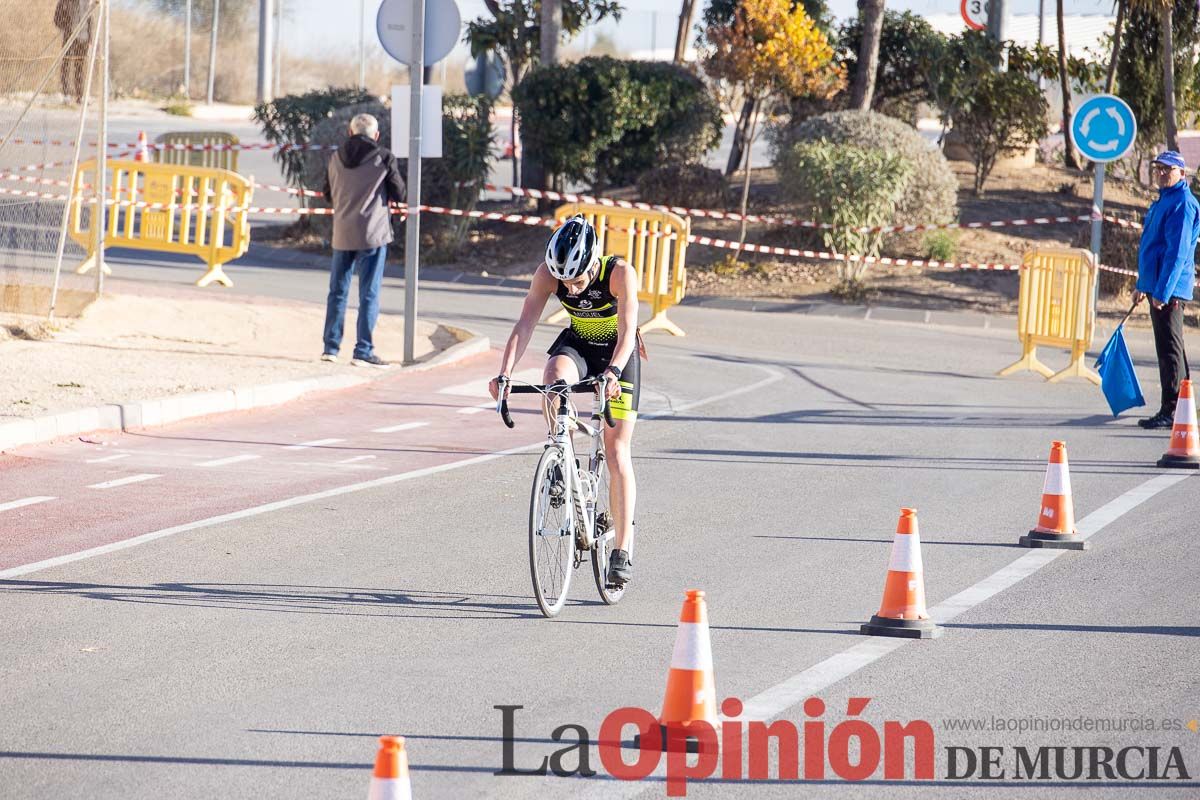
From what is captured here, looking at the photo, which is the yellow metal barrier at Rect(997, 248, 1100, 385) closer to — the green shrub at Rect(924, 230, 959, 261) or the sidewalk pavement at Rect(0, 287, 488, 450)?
the sidewalk pavement at Rect(0, 287, 488, 450)

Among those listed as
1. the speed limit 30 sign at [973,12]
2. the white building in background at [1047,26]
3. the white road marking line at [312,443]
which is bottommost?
the white road marking line at [312,443]

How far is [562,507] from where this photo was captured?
7.18m

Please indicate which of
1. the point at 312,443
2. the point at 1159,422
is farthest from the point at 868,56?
the point at 312,443

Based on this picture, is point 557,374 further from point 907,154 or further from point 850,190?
point 907,154

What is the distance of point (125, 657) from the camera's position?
20.9 feet

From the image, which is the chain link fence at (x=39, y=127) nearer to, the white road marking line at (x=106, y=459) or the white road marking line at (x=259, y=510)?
the white road marking line at (x=106, y=459)

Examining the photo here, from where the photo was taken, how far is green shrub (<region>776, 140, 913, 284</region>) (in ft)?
70.9

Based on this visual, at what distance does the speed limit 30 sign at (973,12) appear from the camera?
30859 mm

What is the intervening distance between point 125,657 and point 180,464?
4144mm

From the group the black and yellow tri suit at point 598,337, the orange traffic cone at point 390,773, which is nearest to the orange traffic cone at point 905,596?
the black and yellow tri suit at point 598,337

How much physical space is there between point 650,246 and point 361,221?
4.81 metres

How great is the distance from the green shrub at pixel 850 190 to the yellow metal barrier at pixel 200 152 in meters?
11.0

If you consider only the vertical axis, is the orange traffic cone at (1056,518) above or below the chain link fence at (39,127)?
below

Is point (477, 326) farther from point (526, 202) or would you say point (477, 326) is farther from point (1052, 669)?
point (1052, 669)
